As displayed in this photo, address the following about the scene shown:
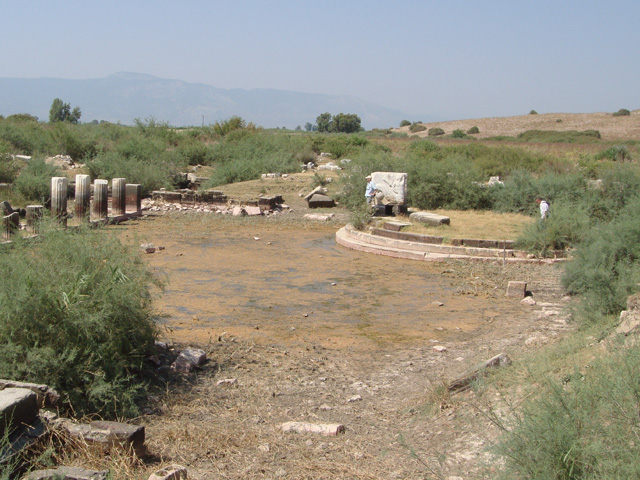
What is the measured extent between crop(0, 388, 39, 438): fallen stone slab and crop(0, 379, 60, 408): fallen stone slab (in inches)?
5.5

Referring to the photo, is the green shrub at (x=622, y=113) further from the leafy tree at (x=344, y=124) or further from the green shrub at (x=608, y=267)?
the green shrub at (x=608, y=267)

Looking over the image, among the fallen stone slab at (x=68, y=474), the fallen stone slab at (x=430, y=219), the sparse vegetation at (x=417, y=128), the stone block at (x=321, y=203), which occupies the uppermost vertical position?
the sparse vegetation at (x=417, y=128)

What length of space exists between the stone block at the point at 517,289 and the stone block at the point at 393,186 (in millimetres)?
7291

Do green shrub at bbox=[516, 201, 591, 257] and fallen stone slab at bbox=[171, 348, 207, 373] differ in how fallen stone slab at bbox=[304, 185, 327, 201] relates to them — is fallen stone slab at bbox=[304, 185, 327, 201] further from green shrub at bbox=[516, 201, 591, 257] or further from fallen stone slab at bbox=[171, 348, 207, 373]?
fallen stone slab at bbox=[171, 348, 207, 373]

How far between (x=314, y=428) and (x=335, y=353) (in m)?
2.30

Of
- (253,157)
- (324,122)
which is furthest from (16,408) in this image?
(324,122)

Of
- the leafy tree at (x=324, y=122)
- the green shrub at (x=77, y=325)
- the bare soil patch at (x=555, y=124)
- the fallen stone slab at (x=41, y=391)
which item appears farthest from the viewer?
the leafy tree at (x=324, y=122)

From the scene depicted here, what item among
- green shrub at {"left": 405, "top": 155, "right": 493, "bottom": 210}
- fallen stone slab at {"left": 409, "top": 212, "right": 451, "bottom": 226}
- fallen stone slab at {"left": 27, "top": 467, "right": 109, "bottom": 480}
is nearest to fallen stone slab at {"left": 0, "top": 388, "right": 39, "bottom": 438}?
fallen stone slab at {"left": 27, "top": 467, "right": 109, "bottom": 480}

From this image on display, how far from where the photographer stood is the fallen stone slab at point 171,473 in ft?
13.5

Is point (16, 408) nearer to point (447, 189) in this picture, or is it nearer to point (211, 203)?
point (447, 189)

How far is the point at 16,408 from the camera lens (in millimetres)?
4375

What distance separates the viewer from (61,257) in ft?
20.4

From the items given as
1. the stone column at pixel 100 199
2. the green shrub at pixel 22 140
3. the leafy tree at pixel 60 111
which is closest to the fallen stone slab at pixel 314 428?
the stone column at pixel 100 199

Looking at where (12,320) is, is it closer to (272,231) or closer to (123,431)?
(123,431)
